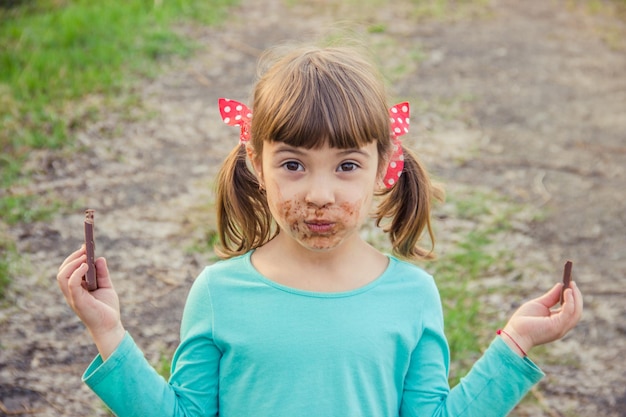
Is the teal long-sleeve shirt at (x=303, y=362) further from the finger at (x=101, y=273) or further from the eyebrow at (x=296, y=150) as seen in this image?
the eyebrow at (x=296, y=150)

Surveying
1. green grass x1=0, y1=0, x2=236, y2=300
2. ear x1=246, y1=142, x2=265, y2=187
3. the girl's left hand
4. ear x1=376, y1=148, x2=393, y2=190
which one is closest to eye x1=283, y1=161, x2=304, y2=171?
ear x1=246, y1=142, x2=265, y2=187

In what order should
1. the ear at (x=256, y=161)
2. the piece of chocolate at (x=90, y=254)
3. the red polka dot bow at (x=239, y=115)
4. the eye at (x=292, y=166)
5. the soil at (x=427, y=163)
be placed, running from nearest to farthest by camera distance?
the piece of chocolate at (x=90, y=254) → the eye at (x=292, y=166) → the ear at (x=256, y=161) → the red polka dot bow at (x=239, y=115) → the soil at (x=427, y=163)

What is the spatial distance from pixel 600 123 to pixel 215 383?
4.08m

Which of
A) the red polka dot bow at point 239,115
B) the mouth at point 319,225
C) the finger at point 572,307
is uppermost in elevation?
the red polka dot bow at point 239,115

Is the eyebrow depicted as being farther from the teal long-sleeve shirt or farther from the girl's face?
the teal long-sleeve shirt

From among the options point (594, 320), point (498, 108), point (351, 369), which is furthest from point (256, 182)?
point (498, 108)

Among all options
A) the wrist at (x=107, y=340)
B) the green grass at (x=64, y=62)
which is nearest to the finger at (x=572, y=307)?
the wrist at (x=107, y=340)

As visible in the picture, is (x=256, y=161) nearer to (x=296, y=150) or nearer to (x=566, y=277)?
(x=296, y=150)

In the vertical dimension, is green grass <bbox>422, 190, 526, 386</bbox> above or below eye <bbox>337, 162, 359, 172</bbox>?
below

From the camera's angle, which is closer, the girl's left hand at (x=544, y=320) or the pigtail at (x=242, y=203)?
the girl's left hand at (x=544, y=320)

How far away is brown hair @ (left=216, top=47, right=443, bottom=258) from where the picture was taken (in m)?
1.60

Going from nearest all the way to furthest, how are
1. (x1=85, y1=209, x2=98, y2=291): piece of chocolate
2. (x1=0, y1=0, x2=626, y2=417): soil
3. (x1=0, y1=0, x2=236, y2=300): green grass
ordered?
(x1=85, y1=209, x2=98, y2=291): piece of chocolate, (x1=0, y1=0, x2=626, y2=417): soil, (x1=0, y1=0, x2=236, y2=300): green grass

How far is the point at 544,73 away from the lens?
19.4 ft

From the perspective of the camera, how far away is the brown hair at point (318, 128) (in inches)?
63.0
